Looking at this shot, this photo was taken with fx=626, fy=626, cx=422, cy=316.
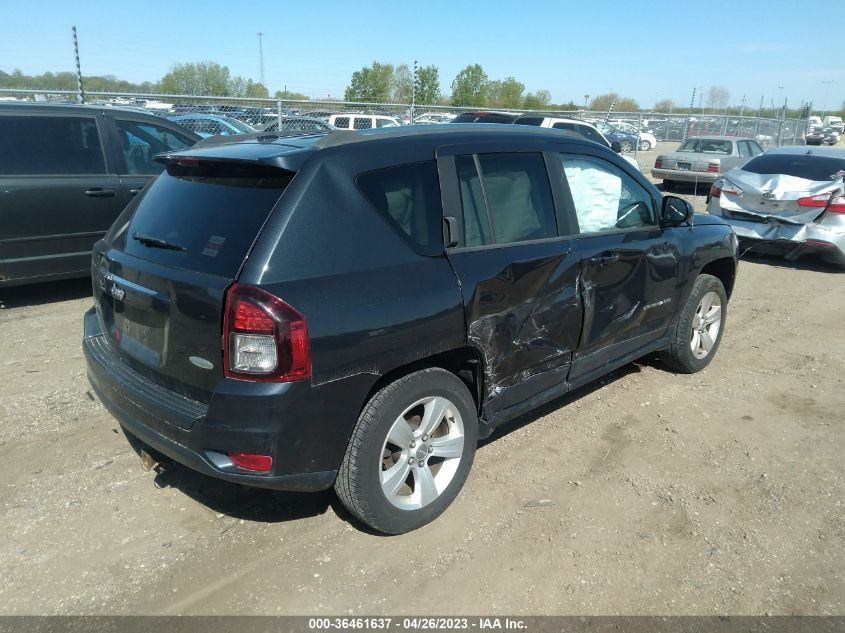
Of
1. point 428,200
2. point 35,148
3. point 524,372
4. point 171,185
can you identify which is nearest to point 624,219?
point 524,372

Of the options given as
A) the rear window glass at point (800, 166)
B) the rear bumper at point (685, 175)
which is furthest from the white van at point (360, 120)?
the rear window glass at point (800, 166)

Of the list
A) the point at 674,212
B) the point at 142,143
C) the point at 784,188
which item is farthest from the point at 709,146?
the point at 142,143

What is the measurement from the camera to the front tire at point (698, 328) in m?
4.61

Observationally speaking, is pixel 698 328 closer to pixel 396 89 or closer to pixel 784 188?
pixel 784 188

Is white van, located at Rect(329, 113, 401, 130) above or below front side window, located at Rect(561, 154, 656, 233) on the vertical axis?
above

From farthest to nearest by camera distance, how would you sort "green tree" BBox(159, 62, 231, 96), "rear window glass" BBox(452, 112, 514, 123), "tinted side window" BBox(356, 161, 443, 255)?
"green tree" BBox(159, 62, 231, 96) < "rear window glass" BBox(452, 112, 514, 123) < "tinted side window" BBox(356, 161, 443, 255)

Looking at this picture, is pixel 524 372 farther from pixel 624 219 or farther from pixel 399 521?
pixel 624 219

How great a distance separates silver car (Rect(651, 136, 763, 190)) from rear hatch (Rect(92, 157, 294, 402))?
1530 cm

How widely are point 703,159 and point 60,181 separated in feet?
48.7

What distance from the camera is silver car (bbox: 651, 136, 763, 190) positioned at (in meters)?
15.8

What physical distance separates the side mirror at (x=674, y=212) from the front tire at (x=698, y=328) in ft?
1.95

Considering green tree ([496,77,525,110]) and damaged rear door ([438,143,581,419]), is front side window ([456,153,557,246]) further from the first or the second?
green tree ([496,77,525,110])

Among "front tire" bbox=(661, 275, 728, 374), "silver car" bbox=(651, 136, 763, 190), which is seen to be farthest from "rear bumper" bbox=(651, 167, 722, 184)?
"front tire" bbox=(661, 275, 728, 374)

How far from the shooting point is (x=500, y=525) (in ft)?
10.0
